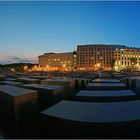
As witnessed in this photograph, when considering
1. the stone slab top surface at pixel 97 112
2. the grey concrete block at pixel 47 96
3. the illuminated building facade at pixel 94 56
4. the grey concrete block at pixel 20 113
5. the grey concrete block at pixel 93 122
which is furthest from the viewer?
the illuminated building facade at pixel 94 56

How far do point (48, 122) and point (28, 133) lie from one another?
11.4 feet

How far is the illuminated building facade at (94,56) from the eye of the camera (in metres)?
142

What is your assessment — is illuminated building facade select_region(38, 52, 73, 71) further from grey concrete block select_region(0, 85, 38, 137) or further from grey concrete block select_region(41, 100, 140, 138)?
grey concrete block select_region(41, 100, 140, 138)

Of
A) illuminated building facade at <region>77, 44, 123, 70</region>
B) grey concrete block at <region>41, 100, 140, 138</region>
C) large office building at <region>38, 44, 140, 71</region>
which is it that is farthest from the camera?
illuminated building facade at <region>77, 44, 123, 70</region>

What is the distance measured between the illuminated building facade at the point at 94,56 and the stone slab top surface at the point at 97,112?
136 meters

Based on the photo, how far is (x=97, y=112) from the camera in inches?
202

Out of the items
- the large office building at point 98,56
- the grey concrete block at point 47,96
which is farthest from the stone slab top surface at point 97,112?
the large office building at point 98,56

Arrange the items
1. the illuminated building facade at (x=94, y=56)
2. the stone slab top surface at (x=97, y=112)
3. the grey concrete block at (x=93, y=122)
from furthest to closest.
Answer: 1. the illuminated building facade at (x=94, y=56)
2. the stone slab top surface at (x=97, y=112)
3. the grey concrete block at (x=93, y=122)

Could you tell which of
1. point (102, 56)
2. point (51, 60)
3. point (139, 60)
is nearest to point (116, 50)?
point (102, 56)

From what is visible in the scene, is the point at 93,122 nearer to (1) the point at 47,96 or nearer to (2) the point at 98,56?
(1) the point at 47,96

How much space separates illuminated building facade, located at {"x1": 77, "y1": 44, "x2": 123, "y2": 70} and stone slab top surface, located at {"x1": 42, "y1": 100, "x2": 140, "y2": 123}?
13640cm

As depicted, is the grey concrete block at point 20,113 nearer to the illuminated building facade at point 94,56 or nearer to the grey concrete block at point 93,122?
the grey concrete block at point 93,122

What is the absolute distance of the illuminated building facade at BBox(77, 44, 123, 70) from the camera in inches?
5576

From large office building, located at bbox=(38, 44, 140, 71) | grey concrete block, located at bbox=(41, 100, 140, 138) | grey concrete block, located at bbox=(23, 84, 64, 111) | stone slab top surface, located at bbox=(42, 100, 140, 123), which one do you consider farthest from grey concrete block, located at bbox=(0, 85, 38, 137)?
large office building, located at bbox=(38, 44, 140, 71)
